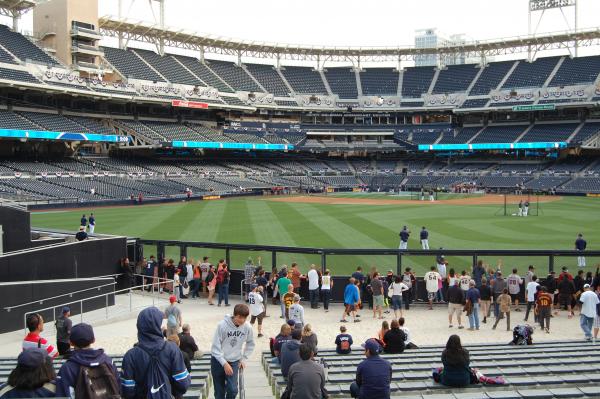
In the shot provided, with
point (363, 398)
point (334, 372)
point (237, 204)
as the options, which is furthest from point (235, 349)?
point (237, 204)

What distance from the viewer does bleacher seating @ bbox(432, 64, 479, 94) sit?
3452 inches

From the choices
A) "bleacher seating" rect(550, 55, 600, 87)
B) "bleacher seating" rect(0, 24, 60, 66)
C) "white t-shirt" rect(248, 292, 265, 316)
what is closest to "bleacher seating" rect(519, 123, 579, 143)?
"bleacher seating" rect(550, 55, 600, 87)

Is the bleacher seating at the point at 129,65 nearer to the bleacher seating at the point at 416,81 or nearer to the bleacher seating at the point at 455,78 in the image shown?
the bleacher seating at the point at 416,81

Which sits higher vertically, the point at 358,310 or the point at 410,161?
the point at 410,161

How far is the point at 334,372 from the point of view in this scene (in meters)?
8.66

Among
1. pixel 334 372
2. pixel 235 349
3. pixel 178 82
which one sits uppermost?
pixel 178 82

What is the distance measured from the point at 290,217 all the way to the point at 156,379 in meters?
35.5

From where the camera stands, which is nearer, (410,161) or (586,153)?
(586,153)

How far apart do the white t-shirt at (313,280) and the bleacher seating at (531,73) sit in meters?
73.3

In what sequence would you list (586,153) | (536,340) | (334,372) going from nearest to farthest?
(334,372)
(536,340)
(586,153)

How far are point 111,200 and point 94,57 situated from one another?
2618 cm

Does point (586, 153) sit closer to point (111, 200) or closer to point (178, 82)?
point (178, 82)

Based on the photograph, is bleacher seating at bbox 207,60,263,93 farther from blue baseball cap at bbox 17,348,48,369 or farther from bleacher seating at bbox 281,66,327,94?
blue baseball cap at bbox 17,348,48,369

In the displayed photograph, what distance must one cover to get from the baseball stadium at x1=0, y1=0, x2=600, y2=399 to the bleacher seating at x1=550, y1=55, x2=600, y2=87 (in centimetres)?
50
